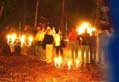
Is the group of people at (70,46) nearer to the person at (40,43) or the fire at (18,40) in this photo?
the person at (40,43)

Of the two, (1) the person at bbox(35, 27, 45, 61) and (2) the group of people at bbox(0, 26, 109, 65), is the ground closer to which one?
(2) the group of people at bbox(0, 26, 109, 65)

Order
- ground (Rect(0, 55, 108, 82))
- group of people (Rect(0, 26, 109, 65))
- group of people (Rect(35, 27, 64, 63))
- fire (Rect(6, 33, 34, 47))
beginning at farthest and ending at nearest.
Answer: group of people (Rect(35, 27, 64, 63))
fire (Rect(6, 33, 34, 47))
group of people (Rect(0, 26, 109, 65))
ground (Rect(0, 55, 108, 82))

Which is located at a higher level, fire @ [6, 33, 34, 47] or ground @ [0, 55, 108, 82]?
fire @ [6, 33, 34, 47]

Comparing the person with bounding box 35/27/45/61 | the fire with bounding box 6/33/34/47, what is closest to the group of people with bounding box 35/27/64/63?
the person with bounding box 35/27/45/61

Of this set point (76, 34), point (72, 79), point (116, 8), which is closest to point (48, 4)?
point (76, 34)

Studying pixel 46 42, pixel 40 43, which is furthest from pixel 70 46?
pixel 40 43

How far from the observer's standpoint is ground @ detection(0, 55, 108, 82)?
381 inches

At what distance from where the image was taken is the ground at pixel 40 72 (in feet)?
31.8

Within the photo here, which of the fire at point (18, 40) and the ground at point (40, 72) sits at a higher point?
the fire at point (18, 40)

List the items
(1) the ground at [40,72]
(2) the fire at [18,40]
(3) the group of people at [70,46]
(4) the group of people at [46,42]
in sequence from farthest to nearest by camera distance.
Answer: (4) the group of people at [46,42] < (2) the fire at [18,40] < (3) the group of people at [70,46] < (1) the ground at [40,72]

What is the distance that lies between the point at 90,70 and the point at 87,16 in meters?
11.2

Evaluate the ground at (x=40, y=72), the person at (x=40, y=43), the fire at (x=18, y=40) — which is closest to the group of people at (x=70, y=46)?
the person at (x=40, y=43)

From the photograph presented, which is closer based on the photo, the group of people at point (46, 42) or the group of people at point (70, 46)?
the group of people at point (70, 46)

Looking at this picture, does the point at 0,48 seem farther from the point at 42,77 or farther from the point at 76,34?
the point at 42,77
